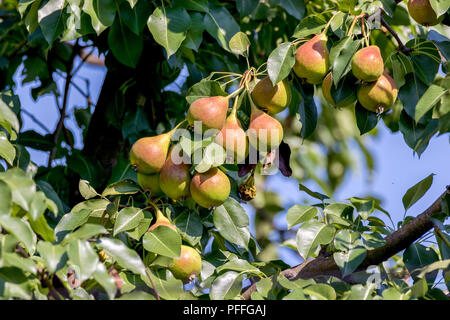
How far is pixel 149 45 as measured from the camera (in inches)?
81.7

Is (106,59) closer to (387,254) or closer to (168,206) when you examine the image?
(168,206)

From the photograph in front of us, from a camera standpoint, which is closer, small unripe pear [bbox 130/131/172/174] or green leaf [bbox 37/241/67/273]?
green leaf [bbox 37/241/67/273]

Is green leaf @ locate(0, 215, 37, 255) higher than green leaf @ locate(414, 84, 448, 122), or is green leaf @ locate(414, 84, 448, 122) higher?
green leaf @ locate(414, 84, 448, 122)

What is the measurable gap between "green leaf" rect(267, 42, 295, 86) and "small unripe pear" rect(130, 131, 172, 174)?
0.28 meters

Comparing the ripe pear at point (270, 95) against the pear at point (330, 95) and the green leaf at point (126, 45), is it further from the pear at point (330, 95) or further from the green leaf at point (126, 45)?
the green leaf at point (126, 45)

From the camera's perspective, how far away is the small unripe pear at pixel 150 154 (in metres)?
1.44

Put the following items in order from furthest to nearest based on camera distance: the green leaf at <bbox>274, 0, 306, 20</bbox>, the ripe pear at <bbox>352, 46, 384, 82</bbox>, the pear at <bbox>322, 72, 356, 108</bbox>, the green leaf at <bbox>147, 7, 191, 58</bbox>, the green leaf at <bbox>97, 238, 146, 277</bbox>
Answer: the green leaf at <bbox>274, 0, 306, 20</bbox> → the green leaf at <bbox>147, 7, 191, 58</bbox> → the pear at <bbox>322, 72, 356, 108</bbox> → the ripe pear at <bbox>352, 46, 384, 82</bbox> → the green leaf at <bbox>97, 238, 146, 277</bbox>

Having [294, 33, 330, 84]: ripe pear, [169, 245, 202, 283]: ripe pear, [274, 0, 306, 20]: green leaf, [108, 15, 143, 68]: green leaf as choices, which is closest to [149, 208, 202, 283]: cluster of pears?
[169, 245, 202, 283]: ripe pear

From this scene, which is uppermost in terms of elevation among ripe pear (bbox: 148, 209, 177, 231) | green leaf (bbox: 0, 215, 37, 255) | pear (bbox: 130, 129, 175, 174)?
green leaf (bbox: 0, 215, 37, 255)

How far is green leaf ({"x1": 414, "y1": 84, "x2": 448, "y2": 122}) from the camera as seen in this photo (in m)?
1.26

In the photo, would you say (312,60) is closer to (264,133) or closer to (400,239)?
(264,133)

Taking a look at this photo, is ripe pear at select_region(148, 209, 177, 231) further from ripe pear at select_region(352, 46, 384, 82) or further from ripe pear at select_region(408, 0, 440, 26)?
ripe pear at select_region(408, 0, 440, 26)

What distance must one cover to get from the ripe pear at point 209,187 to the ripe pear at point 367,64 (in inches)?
14.5
